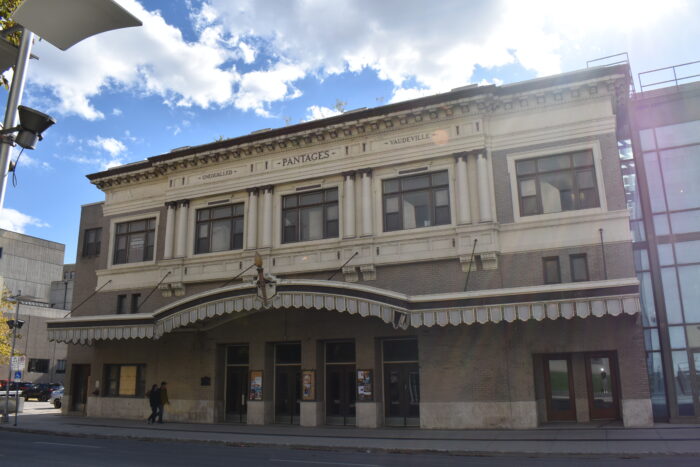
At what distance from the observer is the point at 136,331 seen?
25219 millimetres

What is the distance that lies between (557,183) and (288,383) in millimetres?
14181

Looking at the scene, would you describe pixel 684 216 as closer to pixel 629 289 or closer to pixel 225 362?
pixel 629 289

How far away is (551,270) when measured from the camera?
70.8ft

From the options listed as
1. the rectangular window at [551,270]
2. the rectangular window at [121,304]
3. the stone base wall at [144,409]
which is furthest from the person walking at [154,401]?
the rectangular window at [551,270]

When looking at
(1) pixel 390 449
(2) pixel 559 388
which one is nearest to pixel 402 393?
(2) pixel 559 388

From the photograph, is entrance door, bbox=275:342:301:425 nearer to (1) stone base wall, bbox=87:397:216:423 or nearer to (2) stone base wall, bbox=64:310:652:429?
(2) stone base wall, bbox=64:310:652:429

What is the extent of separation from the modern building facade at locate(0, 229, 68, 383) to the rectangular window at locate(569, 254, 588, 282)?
5962cm

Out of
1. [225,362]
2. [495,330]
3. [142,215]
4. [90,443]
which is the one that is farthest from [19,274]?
[495,330]

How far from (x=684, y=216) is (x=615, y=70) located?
6596 mm

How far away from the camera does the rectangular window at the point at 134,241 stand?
30016 millimetres

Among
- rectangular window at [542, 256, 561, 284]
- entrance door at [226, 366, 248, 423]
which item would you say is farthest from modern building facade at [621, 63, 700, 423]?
entrance door at [226, 366, 248, 423]

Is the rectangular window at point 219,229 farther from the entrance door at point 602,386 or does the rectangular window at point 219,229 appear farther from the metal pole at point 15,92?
the metal pole at point 15,92

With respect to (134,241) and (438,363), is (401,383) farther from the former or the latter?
(134,241)

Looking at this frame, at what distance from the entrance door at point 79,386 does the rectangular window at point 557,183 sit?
24703mm
